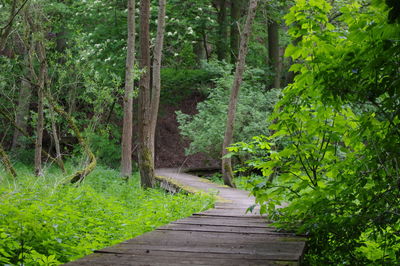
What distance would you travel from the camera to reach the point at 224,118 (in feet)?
67.3

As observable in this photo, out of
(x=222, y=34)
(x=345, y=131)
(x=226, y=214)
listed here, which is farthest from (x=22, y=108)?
(x=345, y=131)

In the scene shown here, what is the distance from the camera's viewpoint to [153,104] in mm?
16172

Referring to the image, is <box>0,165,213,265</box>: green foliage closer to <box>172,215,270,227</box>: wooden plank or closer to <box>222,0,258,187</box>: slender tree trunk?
<box>172,215,270,227</box>: wooden plank

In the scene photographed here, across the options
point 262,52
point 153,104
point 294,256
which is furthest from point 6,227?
point 262,52

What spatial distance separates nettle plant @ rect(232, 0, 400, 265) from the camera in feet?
11.8

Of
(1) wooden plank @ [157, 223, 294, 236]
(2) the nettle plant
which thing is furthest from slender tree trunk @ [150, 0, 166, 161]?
(2) the nettle plant

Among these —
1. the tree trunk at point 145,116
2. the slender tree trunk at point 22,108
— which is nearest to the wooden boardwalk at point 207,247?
the tree trunk at point 145,116

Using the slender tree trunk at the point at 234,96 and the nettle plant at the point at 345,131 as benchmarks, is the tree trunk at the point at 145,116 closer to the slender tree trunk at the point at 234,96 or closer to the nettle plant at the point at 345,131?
the slender tree trunk at the point at 234,96

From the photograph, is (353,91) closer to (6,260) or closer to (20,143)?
(6,260)

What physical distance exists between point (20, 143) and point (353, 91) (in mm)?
24289

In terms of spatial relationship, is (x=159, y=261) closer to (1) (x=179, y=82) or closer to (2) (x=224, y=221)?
(2) (x=224, y=221)

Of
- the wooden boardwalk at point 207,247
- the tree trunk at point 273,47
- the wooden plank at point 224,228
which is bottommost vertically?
the wooden plank at point 224,228

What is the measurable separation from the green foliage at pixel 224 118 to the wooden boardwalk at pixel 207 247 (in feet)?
45.2

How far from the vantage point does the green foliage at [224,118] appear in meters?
19.9
